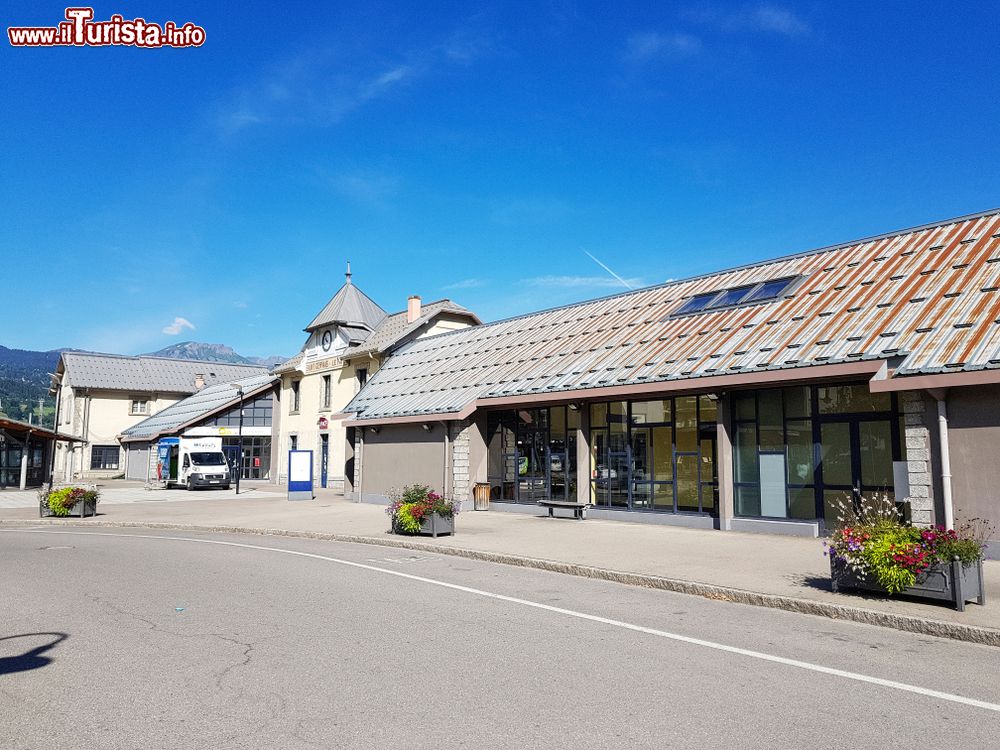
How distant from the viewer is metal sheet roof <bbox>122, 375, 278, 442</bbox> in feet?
150

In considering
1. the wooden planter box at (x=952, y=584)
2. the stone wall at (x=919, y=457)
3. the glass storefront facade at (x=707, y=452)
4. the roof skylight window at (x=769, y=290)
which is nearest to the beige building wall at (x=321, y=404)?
the glass storefront facade at (x=707, y=452)

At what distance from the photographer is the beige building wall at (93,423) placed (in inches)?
2216

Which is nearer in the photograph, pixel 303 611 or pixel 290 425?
pixel 303 611

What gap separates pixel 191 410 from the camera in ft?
166

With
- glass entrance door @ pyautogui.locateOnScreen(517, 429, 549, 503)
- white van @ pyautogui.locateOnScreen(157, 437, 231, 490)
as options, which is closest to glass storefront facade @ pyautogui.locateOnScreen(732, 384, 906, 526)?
glass entrance door @ pyautogui.locateOnScreen(517, 429, 549, 503)

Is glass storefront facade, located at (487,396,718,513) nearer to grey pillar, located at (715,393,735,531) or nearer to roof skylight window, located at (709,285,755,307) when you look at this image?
grey pillar, located at (715,393,735,531)

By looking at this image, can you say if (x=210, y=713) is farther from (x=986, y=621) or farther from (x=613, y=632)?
(x=986, y=621)

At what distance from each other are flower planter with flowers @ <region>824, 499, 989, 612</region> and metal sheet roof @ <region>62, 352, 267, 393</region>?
57805 millimetres

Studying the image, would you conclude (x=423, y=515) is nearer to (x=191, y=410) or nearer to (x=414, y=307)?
(x=414, y=307)

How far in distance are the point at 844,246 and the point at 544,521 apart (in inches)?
431

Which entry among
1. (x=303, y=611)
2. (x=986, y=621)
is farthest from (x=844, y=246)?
(x=303, y=611)

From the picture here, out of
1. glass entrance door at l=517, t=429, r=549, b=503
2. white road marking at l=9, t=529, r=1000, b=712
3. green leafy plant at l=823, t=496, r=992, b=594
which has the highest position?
glass entrance door at l=517, t=429, r=549, b=503

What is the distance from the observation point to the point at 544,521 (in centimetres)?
1962

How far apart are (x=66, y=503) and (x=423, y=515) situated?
1305 centimetres
